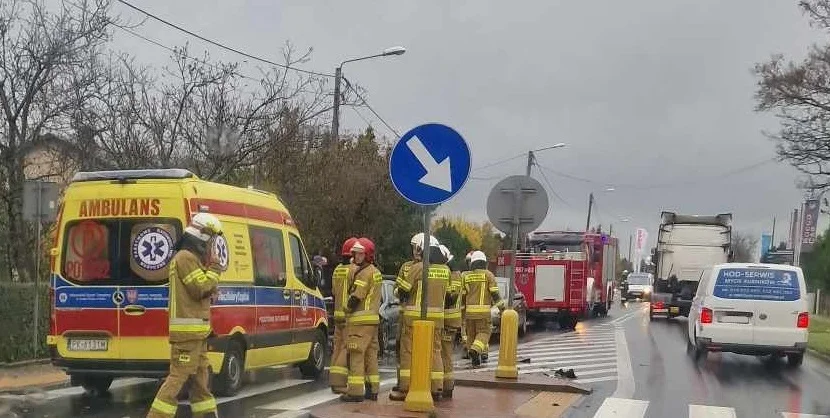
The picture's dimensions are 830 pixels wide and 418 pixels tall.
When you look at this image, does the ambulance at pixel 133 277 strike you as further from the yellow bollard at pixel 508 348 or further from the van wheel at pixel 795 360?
the van wheel at pixel 795 360

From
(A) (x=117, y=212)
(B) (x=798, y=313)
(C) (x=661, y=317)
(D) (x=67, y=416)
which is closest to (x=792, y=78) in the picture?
(B) (x=798, y=313)

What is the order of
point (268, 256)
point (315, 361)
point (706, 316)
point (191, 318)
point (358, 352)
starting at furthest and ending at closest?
1. point (706, 316)
2. point (315, 361)
3. point (268, 256)
4. point (358, 352)
5. point (191, 318)

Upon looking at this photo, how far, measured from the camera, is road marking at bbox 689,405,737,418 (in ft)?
35.1

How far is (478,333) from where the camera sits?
14266 millimetres

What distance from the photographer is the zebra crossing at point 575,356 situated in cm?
1494

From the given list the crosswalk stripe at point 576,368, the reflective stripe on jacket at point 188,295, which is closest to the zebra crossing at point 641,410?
the crosswalk stripe at point 576,368

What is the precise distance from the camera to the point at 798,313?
16.3 metres

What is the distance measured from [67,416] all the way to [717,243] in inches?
979

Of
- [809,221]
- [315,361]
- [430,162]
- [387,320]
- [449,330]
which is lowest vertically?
[315,361]

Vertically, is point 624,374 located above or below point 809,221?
below

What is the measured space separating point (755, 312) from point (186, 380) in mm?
11703

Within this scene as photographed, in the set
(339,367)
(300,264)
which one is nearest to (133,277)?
(339,367)

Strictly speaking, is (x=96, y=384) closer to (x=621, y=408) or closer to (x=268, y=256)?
(x=268, y=256)

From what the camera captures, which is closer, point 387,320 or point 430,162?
point 430,162
